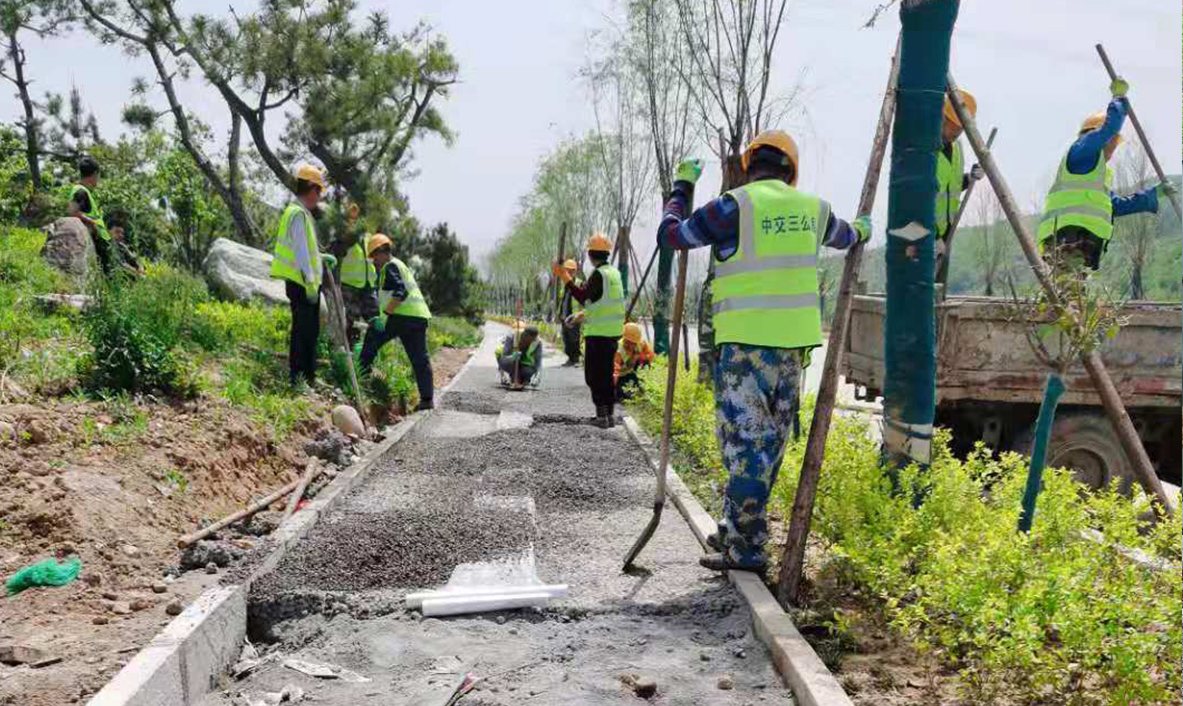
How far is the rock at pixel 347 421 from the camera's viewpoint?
7.62m

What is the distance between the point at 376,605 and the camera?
3816mm

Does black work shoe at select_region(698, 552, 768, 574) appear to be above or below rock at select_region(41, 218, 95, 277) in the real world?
below

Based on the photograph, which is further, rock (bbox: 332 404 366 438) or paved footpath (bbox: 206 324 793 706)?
rock (bbox: 332 404 366 438)

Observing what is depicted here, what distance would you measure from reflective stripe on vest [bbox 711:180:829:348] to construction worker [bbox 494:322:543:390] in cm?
935

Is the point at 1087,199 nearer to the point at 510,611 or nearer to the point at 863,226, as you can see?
the point at 863,226

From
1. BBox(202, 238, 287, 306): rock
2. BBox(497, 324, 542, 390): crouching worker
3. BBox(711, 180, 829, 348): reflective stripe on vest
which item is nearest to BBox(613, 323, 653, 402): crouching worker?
BBox(497, 324, 542, 390): crouching worker

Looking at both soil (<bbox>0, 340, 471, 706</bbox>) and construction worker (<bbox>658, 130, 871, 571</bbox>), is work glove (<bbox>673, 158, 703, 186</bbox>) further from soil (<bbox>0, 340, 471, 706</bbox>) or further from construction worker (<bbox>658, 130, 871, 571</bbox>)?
soil (<bbox>0, 340, 471, 706</bbox>)

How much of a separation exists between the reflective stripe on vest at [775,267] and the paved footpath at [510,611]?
4.01 ft

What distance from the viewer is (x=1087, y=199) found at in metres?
5.85

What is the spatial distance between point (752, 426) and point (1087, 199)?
3432 millimetres

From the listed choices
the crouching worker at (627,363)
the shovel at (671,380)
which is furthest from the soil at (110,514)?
the crouching worker at (627,363)

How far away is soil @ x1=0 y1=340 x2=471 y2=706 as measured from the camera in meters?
3.21

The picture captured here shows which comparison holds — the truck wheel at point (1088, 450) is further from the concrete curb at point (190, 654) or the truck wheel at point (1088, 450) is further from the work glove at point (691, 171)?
the concrete curb at point (190, 654)

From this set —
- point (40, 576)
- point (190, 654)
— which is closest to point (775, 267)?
point (190, 654)
